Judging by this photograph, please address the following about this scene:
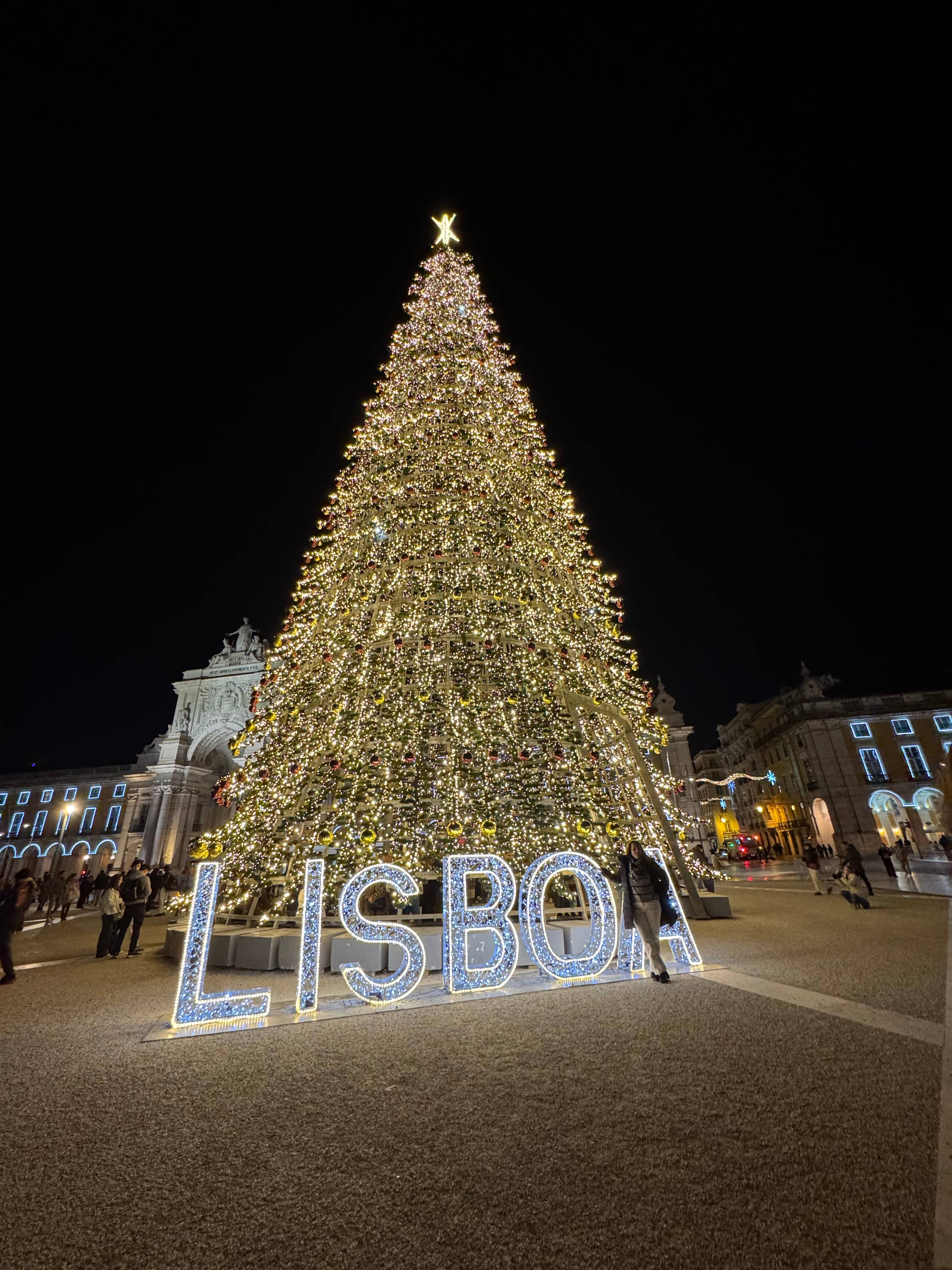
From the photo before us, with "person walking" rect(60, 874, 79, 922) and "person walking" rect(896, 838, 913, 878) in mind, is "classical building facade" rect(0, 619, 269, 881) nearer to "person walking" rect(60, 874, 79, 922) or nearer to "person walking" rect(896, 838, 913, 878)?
"person walking" rect(60, 874, 79, 922)

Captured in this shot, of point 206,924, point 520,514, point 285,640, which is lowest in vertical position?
point 206,924

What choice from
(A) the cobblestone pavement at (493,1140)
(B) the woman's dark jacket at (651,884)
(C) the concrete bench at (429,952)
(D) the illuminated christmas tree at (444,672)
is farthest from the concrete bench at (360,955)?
(B) the woman's dark jacket at (651,884)

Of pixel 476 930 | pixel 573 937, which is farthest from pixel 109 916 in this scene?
pixel 573 937

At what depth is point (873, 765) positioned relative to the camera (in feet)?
140

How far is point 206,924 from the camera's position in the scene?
5.90m

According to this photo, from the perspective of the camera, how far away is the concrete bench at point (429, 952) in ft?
26.1

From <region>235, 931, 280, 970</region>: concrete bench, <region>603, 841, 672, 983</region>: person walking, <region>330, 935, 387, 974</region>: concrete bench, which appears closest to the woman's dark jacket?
<region>603, 841, 672, 983</region>: person walking

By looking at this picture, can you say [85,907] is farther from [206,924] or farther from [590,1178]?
[590,1178]

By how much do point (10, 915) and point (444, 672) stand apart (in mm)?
7856

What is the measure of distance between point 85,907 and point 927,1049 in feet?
112

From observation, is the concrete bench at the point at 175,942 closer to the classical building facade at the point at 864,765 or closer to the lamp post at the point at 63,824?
the classical building facade at the point at 864,765

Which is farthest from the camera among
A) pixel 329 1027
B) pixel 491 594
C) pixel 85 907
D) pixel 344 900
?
pixel 85 907

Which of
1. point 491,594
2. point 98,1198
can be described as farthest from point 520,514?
point 98,1198

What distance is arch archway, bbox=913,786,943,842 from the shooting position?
39.4 metres
